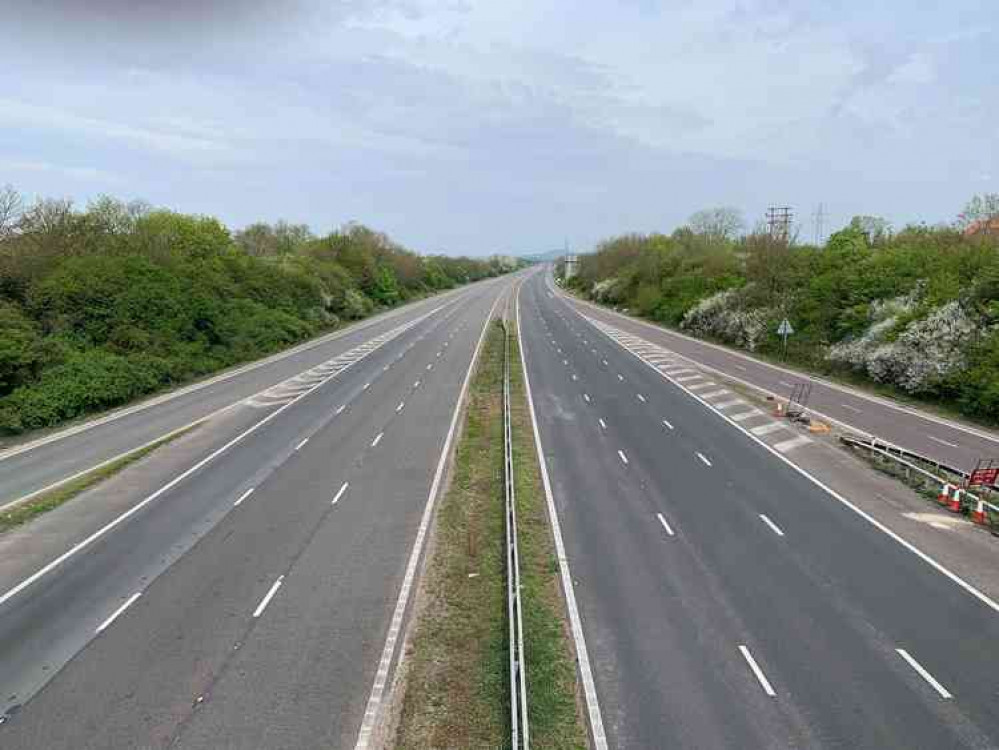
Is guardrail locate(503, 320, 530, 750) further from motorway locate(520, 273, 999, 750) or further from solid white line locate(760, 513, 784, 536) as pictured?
solid white line locate(760, 513, 784, 536)

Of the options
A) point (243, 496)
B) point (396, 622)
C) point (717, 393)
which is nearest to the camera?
point (396, 622)

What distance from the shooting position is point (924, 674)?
11094 millimetres

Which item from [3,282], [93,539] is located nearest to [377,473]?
[93,539]

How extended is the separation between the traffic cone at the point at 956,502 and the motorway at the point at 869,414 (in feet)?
14.7

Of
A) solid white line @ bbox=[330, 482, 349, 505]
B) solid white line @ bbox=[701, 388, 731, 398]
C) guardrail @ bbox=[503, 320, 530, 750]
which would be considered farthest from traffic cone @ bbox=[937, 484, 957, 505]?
solid white line @ bbox=[330, 482, 349, 505]

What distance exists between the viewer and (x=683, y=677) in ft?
36.2

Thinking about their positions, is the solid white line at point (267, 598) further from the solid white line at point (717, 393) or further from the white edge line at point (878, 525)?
the solid white line at point (717, 393)

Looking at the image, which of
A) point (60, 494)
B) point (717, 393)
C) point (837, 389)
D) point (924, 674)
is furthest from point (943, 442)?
point (60, 494)

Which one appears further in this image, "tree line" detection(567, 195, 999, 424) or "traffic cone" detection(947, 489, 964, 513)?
"tree line" detection(567, 195, 999, 424)

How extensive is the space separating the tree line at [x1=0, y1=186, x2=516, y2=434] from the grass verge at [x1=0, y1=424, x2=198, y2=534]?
9.10 meters

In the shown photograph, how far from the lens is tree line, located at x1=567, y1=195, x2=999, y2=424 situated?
110ft

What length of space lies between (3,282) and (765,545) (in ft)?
134

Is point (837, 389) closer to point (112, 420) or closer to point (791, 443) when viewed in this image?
point (791, 443)

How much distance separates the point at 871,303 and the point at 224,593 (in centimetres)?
4315
